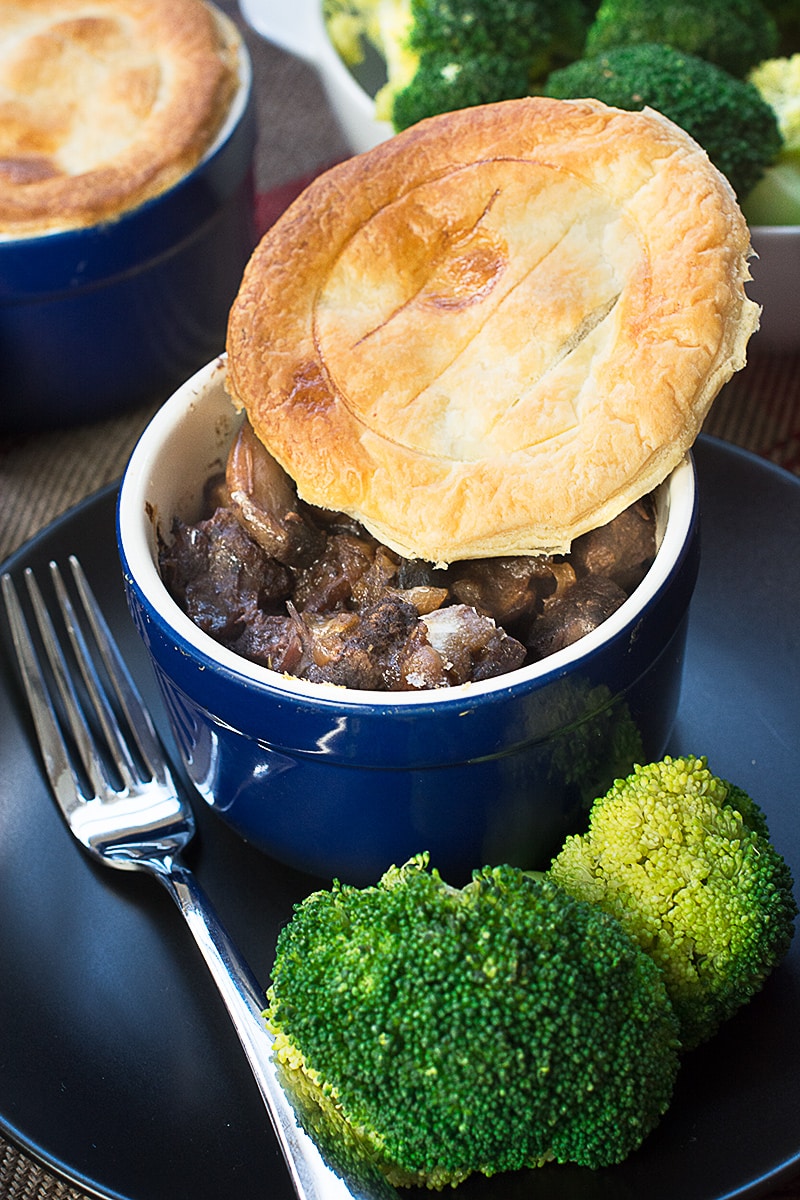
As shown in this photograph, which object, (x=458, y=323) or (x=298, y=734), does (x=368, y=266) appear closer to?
(x=458, y=323)

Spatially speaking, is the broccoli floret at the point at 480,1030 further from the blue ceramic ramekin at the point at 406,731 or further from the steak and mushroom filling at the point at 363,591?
the steak and mushroom filling at the point at 363,591

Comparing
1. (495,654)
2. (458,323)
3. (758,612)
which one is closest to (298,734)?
(495,654)

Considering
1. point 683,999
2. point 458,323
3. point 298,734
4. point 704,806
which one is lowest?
point 683,999

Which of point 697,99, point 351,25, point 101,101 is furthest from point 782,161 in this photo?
point 101,101

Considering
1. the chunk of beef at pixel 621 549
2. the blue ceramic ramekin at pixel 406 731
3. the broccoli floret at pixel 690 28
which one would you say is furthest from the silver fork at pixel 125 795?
the broccoli floret at pixel 690 28

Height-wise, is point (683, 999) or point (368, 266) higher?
point (368, 266)

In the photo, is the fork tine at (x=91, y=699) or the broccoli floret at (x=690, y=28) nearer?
the fork tine at (x=91, y=699)

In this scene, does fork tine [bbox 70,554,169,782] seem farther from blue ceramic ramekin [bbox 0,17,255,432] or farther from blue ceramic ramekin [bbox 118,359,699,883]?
blue ceramic ramekin [bbox 0,17,255,432]
